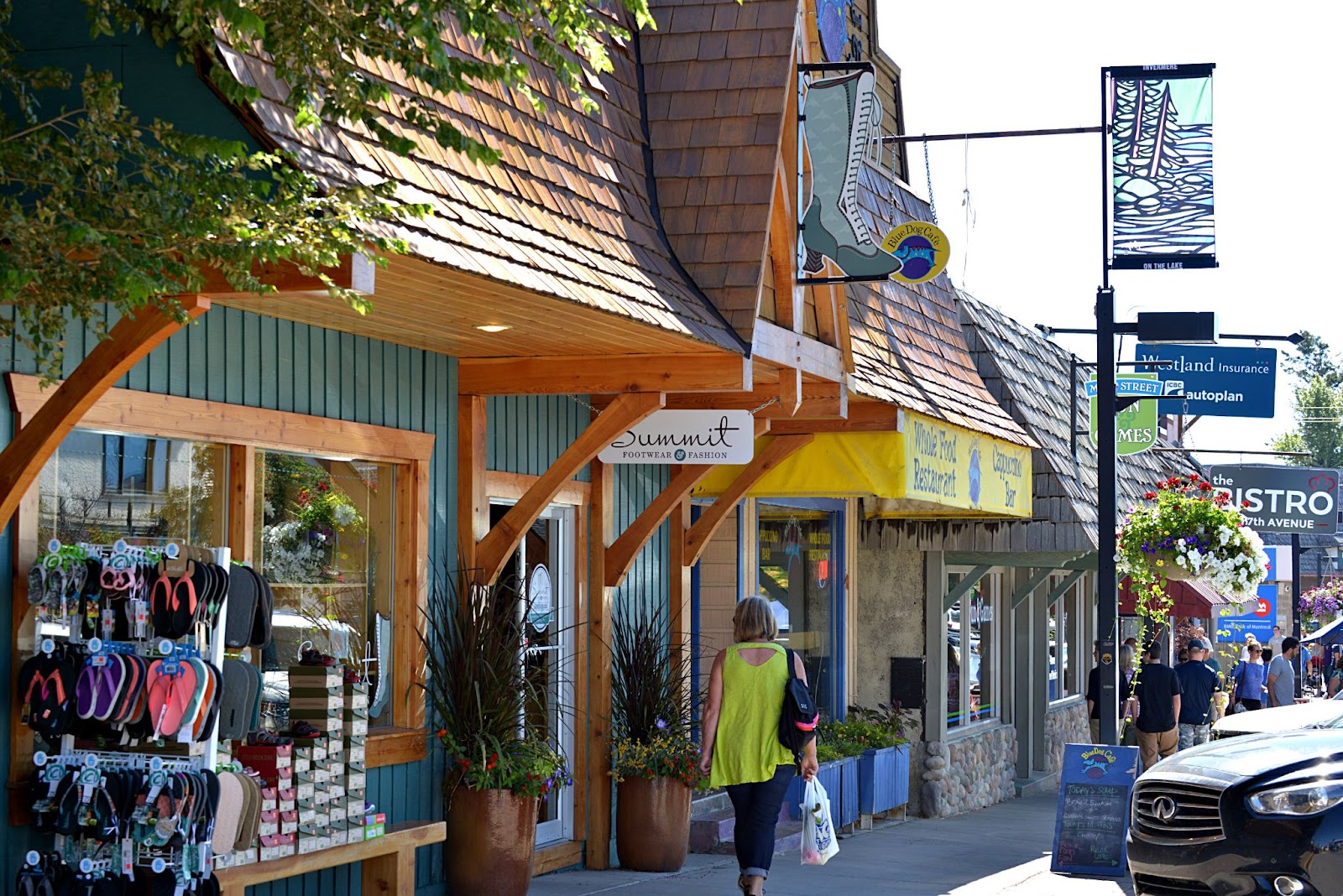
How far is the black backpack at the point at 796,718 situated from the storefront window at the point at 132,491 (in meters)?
2.89

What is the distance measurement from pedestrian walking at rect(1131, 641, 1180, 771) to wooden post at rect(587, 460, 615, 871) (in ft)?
19.6

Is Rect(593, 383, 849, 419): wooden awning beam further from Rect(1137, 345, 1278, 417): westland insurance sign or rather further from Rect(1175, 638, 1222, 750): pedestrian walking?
Rect(1137, 345, 1278, 417): westland insurance sign

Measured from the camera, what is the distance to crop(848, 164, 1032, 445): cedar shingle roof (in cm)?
1264

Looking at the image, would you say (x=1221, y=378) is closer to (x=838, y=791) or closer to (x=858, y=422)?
(x=838, y=791)

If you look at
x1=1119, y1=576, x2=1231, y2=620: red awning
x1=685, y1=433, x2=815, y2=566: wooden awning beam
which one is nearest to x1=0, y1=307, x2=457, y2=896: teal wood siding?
x1=685, y1=433, x2=815, y2=566: wooden awning beam

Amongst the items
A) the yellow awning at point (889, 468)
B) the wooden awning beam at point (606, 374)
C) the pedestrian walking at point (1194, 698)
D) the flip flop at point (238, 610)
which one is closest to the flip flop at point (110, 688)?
the flip flop at point (238, 610)

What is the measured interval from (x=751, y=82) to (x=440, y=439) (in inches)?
112

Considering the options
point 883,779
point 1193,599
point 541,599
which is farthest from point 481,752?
point 1193,599

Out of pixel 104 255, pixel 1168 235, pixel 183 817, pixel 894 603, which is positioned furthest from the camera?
pixel 894 603

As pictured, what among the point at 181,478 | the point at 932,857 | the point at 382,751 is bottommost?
the point at 932,857

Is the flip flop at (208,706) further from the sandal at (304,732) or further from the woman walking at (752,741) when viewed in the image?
the woman walking at (752,741)

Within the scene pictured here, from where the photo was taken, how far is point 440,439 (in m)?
9.53

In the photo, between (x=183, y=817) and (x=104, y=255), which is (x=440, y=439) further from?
(x=104, y=255)

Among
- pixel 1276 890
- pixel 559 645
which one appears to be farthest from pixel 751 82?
pixel 1276 890
